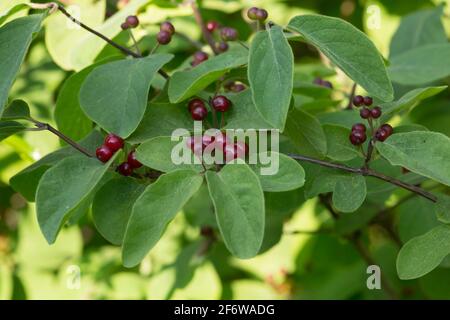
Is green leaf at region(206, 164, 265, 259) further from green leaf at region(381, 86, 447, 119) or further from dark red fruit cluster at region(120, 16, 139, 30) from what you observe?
dark red fruit cluster at region(120, 16, 139, 30)

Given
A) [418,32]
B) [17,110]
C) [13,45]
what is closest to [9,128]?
[17,110]

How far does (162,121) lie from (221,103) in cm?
10

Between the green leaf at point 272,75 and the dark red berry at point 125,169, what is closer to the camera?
the green leaf at point 272,75

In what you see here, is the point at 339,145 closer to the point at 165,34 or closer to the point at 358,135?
the point at 358,135

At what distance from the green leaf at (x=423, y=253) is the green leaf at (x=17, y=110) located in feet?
2.11

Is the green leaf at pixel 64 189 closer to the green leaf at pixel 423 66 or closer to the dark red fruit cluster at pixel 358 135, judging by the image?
the dark red fruit cluster at pixel 358 135

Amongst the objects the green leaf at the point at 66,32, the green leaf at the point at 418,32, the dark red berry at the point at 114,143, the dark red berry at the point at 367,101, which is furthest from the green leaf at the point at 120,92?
the green leaf at the point at 418,32

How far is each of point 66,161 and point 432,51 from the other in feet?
2.88

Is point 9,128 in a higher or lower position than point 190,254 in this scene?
higher

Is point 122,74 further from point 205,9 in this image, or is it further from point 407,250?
point 205,9

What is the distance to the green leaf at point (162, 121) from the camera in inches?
47.9

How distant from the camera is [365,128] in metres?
1.25

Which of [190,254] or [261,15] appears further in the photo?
[190,254]
